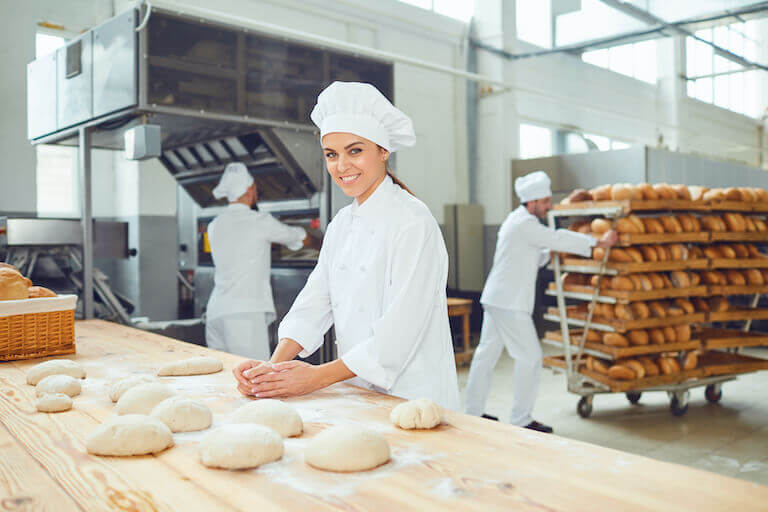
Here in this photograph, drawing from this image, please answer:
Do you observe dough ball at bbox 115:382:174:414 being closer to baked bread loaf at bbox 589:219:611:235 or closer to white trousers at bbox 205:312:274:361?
white trousers at bbox 205:312:274:361

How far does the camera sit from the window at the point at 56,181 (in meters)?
5.62

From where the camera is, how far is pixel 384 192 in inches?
67.0

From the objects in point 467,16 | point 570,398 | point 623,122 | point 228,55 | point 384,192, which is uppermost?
point 467,16

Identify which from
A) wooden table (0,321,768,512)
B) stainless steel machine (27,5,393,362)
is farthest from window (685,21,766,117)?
wooden table (0,321,768,512)

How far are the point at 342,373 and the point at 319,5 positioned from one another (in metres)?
5.84

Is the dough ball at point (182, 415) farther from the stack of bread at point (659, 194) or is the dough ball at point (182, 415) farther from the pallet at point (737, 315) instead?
the pallet at point (737, 315)

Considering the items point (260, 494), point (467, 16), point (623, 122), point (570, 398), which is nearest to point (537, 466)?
point (260, 494)

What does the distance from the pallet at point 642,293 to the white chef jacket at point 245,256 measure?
179 cm

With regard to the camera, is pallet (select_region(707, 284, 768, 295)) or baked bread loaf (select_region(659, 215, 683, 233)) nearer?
baked bread loaf (select_region(659, 215, 683, 233))

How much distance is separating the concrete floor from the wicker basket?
2781 mm

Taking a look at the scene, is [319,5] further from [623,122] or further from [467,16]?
[623,122]

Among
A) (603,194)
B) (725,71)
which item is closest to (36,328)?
(603,194)

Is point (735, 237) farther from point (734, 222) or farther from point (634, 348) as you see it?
point (634, 348)

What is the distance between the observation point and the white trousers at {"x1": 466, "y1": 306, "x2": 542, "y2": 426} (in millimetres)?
3863
